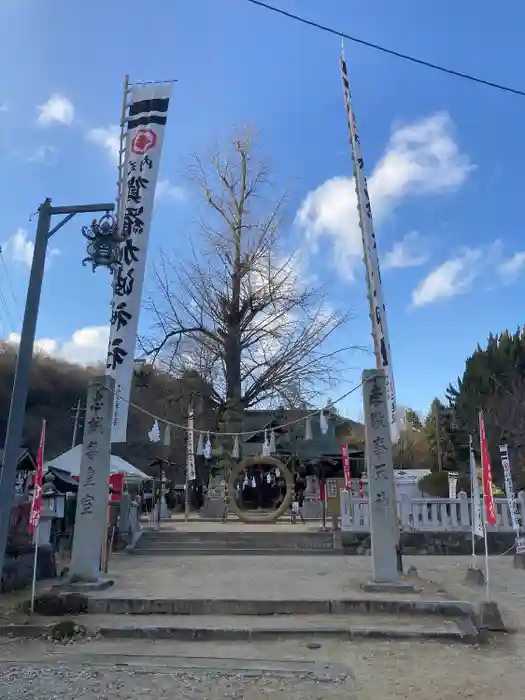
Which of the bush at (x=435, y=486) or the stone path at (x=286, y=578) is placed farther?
the bush at (x=435, y=486)

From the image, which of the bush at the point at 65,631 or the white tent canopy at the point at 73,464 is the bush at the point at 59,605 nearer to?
the bush at the point at 65,631

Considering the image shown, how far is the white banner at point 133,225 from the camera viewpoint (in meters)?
10.7

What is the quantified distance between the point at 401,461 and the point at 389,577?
37717 millimetres

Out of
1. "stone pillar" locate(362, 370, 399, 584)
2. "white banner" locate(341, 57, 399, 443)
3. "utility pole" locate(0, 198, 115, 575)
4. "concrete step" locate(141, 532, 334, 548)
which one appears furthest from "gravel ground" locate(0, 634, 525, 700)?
"concrete step" locate(141, 532, 334, 548)

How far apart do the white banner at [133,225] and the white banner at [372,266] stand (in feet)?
12.4

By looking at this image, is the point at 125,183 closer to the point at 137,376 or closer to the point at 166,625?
A: the point at 166,625

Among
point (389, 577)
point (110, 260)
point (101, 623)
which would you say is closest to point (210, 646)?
point (101, 623)

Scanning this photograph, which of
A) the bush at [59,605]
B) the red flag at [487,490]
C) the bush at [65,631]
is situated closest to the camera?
the bush at [65,631]

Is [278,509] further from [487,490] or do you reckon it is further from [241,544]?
[487,490]

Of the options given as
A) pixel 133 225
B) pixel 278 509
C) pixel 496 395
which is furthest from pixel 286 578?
pixel 496 395

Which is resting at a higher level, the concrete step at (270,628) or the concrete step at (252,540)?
the concrete step at (252,540)

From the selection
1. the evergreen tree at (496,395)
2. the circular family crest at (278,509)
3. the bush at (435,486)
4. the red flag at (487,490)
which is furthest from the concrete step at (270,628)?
the evergreen tree at (496,395)

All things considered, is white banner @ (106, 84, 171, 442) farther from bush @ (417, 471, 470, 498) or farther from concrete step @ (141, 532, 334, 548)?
bush @ (417, 471, 470, 498)

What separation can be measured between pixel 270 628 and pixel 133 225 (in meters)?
7.80
